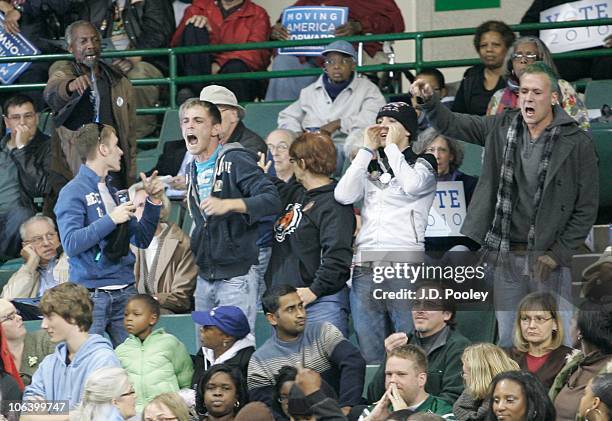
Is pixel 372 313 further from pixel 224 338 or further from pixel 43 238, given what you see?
pixel 43 238

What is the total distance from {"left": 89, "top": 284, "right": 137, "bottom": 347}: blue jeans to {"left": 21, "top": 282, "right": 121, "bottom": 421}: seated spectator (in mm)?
714

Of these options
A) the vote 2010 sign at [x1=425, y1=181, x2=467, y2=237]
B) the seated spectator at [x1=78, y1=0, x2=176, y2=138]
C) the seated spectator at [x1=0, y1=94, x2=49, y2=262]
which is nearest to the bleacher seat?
the seated spectator at [x1=78, y1=0, x2=176, y2=138]

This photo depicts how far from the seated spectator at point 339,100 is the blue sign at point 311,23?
82 centimetres

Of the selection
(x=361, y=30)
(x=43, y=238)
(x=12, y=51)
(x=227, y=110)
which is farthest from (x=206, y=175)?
(x=12, y=51)

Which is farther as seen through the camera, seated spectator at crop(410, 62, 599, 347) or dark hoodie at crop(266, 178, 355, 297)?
dark hoodie at crop(266, 178, 355, 297)

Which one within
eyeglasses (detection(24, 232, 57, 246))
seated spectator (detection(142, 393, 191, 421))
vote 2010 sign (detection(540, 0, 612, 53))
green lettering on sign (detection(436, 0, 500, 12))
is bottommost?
seated spectator (detection(142, 393, 191, 421))

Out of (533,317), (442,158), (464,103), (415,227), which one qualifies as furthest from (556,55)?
(533,317)

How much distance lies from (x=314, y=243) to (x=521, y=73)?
164 centimetres

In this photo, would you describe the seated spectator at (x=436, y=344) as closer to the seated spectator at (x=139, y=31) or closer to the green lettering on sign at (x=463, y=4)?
the seated spectator at (x=139, y=31)

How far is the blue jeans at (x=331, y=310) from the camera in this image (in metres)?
9.72

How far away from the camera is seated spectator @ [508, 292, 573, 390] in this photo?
876 cm

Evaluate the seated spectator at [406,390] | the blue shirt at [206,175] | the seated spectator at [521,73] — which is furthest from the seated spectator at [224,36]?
the seated spectator at [406,390]

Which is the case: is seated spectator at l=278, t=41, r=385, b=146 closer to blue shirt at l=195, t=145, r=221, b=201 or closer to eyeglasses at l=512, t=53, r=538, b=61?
eyeglasses at l=512, t=53, r=538, b=61

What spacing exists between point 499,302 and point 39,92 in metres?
5.77
